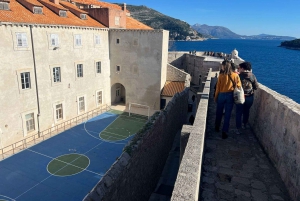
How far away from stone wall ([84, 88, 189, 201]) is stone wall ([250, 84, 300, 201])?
470 centimetres

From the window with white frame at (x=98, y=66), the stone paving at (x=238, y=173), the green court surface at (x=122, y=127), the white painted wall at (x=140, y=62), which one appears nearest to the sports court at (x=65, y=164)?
the green court surface at (x=122, y=127)

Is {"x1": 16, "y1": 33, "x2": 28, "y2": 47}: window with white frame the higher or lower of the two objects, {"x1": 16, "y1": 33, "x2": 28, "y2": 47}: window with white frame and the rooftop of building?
the lower

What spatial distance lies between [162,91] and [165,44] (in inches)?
235

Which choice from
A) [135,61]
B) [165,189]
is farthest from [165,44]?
[165,189]

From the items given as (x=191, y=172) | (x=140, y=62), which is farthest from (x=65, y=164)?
(x=140, y=62)

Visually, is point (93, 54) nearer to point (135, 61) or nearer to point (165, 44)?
point (135, 61)

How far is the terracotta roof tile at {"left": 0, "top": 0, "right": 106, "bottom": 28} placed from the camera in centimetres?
1939

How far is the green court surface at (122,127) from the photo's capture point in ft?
72.8

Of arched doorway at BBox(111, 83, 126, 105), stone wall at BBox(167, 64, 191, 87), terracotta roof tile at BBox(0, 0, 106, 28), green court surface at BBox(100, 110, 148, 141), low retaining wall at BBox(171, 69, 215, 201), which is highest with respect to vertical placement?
terracotta roof tile at BBox(0, 0, 106, 28)

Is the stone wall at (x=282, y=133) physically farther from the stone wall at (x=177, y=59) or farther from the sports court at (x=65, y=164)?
the stone wall at (x=177, y=59)

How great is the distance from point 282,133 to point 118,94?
3005 centimetres

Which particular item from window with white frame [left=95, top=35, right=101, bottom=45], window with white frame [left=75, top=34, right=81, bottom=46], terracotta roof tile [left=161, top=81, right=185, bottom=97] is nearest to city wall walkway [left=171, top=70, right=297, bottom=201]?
window with white frame [left=75, top=34, right=81, bottom=46]

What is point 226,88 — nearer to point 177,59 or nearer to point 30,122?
point 30,122

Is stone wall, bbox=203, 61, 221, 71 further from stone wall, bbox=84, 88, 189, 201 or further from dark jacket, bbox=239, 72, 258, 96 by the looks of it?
dark jacket, bbox=239, 72, 258, 96
